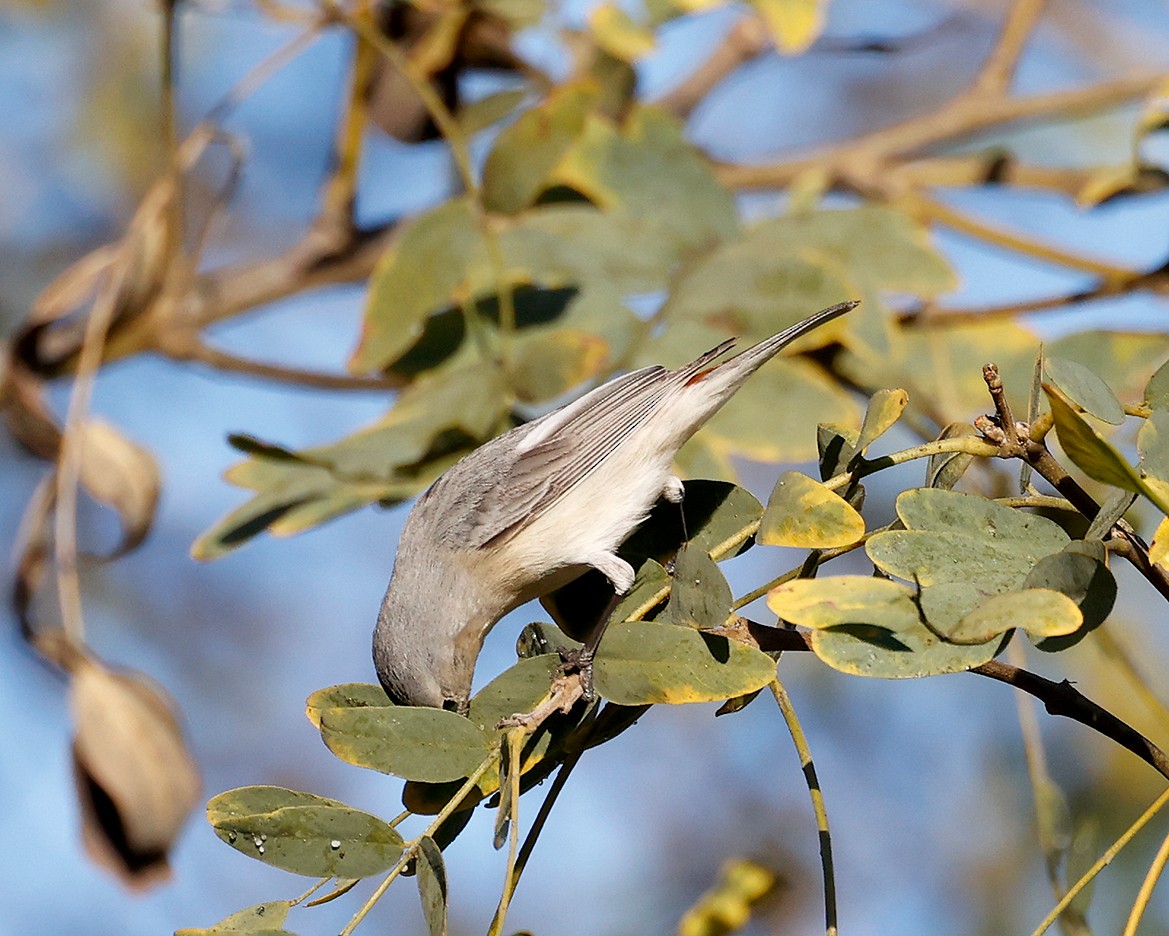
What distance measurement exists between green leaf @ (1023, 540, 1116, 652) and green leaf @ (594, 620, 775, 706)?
210 mm

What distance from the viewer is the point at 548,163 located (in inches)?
72.1

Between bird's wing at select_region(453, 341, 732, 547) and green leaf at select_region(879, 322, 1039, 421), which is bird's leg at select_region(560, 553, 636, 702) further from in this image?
green leaf at select_region(879, 322, 1039, 421)

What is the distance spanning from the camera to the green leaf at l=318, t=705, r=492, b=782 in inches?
39.4

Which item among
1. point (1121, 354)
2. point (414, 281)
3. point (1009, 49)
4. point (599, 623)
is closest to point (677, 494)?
point (599, 623)

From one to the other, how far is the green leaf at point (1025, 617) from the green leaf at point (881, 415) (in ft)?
0.60

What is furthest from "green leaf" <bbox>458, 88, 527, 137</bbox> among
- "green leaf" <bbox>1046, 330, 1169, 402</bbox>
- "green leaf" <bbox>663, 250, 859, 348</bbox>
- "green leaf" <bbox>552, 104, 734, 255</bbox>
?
"green leaf" <bbox>1046, 330, 1169, 402</bbox>

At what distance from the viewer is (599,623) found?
130 centimetres

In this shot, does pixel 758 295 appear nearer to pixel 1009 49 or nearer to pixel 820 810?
pixel 820 810

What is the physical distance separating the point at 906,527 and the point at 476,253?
42.4 inches

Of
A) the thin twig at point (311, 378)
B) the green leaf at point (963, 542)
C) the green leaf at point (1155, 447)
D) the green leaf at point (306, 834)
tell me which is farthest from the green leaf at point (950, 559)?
the thin twig at point (311, 378)

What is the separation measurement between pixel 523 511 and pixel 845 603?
1.03 m

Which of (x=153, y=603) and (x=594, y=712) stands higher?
(x=594, y=712)

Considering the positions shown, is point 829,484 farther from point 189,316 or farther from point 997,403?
point 189,316

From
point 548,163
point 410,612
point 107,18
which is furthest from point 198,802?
point 107,18
